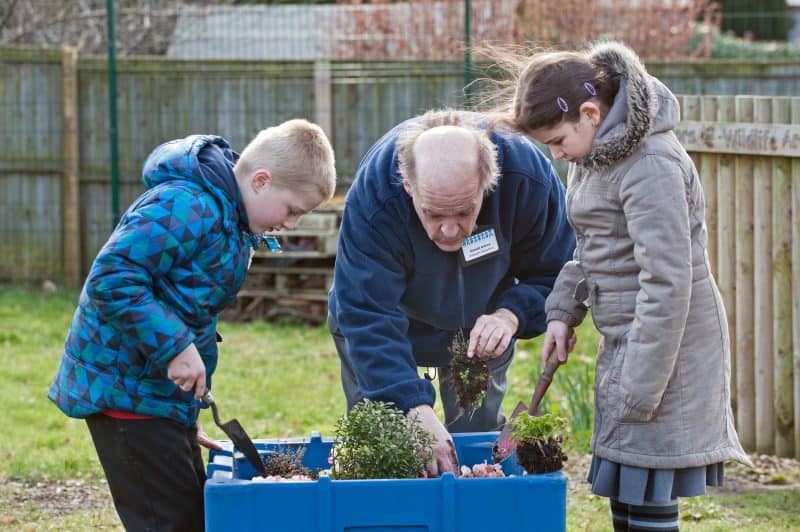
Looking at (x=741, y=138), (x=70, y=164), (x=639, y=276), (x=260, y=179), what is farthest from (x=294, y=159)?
(x=70, y=164)

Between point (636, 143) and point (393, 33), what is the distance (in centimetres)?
1009

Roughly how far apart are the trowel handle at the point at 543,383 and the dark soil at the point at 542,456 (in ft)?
0.85

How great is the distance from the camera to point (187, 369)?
2.93 meters

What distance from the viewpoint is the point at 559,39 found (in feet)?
39.2

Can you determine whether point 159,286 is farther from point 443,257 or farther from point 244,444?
point 443,257

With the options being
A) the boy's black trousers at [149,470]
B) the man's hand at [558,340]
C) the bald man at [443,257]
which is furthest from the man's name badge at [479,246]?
the boy's black trousers at [149,470]

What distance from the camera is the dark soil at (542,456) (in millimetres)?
2764

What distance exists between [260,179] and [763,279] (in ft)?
8.57


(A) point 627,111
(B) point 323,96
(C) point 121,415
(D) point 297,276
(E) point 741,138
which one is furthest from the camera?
(B) point 323,96

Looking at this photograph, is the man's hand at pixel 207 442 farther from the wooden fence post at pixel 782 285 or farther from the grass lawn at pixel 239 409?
the wooden fence post at pixel 782 285

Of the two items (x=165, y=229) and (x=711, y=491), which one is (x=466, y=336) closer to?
(x=165, y=229)

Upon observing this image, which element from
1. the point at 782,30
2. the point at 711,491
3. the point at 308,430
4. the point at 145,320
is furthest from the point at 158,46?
the point at 782,30

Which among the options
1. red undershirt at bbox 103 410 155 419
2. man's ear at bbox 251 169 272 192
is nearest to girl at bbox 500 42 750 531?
man's ear at bbox 251 169 272 192

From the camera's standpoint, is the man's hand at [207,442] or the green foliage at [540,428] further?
the man's hand at [207,442]
